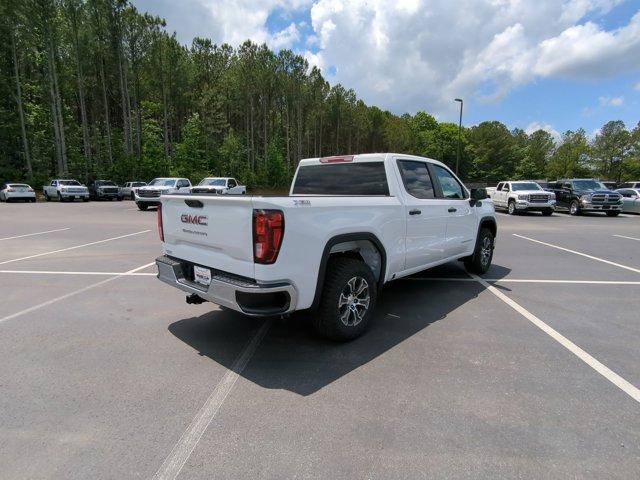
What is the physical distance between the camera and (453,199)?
5844 millimetres

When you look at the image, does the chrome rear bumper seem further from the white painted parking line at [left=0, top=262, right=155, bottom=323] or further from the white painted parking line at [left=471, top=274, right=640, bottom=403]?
the white painted parking line at [left=0, top=262, right=155, bottom=323]

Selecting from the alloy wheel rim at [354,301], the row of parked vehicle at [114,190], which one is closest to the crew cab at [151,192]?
the row of parked vehicle at [114,190]

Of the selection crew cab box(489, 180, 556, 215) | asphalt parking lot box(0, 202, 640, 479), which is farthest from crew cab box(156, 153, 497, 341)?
crew cab box(489, 180, 556, 215)

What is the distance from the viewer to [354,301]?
4.07 meters

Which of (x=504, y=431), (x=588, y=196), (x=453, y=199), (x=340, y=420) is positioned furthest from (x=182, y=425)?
(x=588, y=196)

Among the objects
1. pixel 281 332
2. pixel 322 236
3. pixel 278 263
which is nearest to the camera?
pixel 278 263

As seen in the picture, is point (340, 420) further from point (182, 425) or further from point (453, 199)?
point (453, 199)

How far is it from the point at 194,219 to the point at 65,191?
32.1 m

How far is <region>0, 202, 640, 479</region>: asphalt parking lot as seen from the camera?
93.0 inches

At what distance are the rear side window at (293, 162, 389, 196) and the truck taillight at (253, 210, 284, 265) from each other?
1.93 metres

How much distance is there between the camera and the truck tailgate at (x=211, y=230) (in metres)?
3.33

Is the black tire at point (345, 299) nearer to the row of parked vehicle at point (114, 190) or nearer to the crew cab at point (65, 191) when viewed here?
the row of parked vehicle at point (114, 190)

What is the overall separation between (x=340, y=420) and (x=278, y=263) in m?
1.28

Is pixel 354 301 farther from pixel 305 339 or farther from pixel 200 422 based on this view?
pixel 200 422
